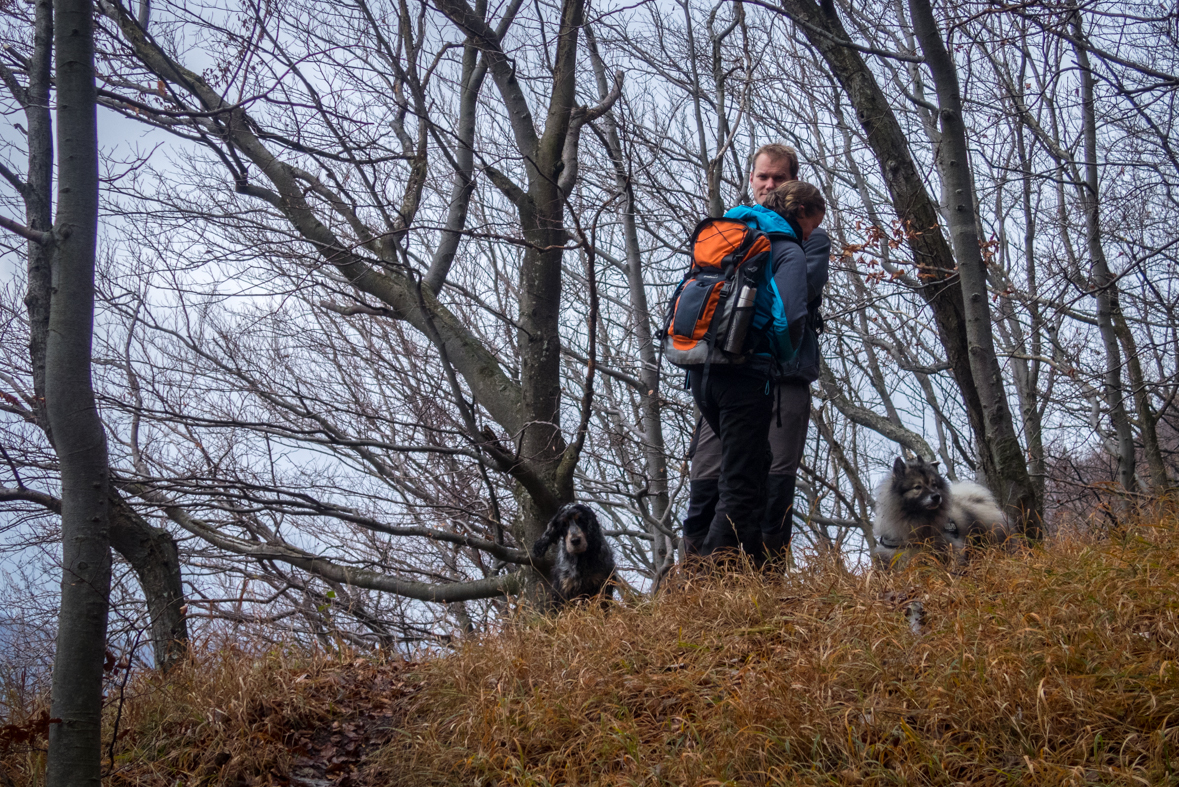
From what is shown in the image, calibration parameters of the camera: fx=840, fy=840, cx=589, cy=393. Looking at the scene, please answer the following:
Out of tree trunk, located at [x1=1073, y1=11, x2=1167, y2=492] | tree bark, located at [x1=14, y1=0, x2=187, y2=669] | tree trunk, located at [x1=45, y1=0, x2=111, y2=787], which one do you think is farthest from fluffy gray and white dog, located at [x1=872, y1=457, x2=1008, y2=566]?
tree bark, located at [x1=14, y1=0, x2=187, y2=669]

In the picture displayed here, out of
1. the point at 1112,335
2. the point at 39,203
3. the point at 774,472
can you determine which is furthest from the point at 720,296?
the point at 39,203

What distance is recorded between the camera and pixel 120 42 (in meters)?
5.03

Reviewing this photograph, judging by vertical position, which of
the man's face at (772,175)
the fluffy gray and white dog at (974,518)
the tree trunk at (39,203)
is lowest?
the fluffy gray and white dog at (974,518)

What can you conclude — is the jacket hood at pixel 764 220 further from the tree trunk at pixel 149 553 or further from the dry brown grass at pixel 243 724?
the tree trunk at pixel 149 553

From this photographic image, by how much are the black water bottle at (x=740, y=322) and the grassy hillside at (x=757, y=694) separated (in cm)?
117

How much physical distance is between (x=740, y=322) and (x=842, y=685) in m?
1.86

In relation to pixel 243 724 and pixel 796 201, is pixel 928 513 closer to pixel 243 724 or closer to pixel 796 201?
pixel 796 201

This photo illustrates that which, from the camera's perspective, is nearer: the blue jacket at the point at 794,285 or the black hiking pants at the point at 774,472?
the blue jacket at the point at 794,285

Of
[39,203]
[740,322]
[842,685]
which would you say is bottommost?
[842,685]

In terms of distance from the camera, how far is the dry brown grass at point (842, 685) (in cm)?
271

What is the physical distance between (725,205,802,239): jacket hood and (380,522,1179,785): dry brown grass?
183 centimetres

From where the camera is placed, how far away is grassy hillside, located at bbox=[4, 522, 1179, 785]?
2742mm

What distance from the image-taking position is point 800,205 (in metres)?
4.67

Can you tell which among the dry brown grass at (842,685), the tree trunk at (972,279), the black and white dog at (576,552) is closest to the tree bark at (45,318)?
the black and white dog at (576,552)
